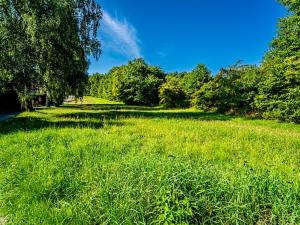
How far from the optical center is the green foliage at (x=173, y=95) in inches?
1506

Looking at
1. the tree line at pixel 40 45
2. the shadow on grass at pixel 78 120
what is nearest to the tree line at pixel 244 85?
the shadow on grass at pixel 78 120

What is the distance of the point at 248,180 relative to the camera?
155 inches

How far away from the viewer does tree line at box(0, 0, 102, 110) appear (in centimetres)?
1600

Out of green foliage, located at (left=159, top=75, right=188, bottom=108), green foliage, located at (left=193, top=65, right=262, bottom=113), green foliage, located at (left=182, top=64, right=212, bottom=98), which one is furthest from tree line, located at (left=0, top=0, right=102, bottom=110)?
green foliage, located at (left=159, top=75, right=188, bottom=108)

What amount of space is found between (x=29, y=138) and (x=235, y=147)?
6.66 metres

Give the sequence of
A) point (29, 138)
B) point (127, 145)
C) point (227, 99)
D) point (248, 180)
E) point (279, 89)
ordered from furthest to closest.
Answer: point (227, 99) < point (279, 89) < point (29, 138) < point (127, 145) < point (248, 180)

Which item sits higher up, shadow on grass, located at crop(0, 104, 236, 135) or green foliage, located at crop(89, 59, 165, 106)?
green foliage, located at crop(89, 59, 165, 106)

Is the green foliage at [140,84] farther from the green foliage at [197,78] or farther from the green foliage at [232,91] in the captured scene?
the green foliage at [232,91]

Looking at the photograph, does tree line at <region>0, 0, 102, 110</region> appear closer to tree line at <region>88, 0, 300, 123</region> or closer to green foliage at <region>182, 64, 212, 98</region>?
tree line at <region>88, 0, 300, 123</region>

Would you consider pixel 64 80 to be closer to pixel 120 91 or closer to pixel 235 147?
pixel 235 147

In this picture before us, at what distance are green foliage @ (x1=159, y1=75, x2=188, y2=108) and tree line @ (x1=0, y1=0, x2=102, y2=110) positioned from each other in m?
19.7

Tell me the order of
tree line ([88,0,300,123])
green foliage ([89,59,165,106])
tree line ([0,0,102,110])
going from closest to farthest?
tree line ([0,0,102,110])
tree line ([88,0,300,123])
green foliage ([89,59,165,106])

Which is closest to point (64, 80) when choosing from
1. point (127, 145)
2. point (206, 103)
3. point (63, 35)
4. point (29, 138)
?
point (63, 35)

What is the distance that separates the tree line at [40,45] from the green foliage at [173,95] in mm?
19692
